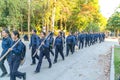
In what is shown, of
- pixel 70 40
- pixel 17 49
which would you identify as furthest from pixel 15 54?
pixel 70 40

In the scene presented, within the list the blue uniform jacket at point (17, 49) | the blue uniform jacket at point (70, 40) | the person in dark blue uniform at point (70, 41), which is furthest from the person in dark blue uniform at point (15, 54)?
the blue uniform jacket at point (70, 40)

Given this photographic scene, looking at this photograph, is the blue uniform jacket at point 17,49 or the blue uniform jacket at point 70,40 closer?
the blue uniform jacket at point 17,49

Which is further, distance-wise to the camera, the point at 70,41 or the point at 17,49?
the point at 70,41

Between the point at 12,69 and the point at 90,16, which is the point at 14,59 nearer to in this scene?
the point at 12,69

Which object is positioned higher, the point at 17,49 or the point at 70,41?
the point at 17,49

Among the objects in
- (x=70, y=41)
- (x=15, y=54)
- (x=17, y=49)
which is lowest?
(x=70, y=41)

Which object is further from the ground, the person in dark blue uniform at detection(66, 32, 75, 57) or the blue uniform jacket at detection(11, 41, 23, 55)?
the blue uniform jacket at detection(11, 41, 23, 55)

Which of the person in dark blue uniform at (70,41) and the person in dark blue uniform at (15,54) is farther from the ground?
the person in dark blue uniform at (15,54)

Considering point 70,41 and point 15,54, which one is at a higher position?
point 15,54

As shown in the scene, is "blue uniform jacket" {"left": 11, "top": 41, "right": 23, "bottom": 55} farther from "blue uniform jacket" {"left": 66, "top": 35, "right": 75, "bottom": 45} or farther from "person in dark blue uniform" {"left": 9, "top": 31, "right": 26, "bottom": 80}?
"blue uniform jacket" {"left": 66, "top": 35, "right": 75, "bottom": 45}

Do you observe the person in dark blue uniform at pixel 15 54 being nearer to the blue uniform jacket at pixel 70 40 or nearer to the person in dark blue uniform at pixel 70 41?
the person in dark blue uniform at pixel 70 41

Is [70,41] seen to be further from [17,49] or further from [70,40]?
[17,49]

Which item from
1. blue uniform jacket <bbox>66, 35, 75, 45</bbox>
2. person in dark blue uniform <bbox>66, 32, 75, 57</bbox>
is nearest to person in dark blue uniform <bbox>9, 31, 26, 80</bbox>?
person in dark blue uniform <bbox>66, 32, 75, 57</bbox>

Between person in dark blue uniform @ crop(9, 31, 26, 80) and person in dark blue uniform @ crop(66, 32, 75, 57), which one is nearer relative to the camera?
person in dark blue uniform @ crop(9, 31, 26, 80)
